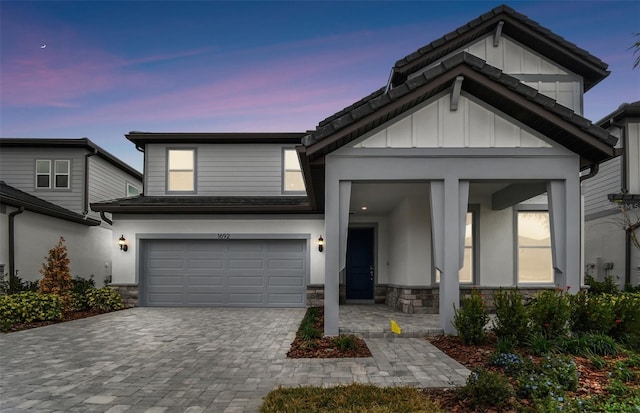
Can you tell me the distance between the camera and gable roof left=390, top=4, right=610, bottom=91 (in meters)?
9.07

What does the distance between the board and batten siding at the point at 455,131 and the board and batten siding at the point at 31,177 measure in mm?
12589

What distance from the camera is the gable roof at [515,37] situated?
29.8ft

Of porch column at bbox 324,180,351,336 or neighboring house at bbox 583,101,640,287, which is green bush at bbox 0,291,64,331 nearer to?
porch column at bbox 324,180,351,336

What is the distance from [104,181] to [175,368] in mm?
13144

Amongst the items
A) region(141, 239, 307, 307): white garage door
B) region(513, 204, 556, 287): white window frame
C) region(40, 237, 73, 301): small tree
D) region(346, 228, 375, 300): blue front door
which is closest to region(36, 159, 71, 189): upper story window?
region(40, 237, 73, 301): small tree

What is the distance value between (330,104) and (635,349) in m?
15.8

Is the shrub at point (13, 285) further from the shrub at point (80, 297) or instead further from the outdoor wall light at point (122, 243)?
the outdoor wall light at point (122, 243)

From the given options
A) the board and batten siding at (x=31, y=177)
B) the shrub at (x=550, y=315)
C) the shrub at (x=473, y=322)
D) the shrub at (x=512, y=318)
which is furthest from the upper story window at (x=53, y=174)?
the shrub at (x=550, y=315)

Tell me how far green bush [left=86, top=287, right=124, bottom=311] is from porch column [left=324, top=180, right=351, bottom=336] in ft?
25.0

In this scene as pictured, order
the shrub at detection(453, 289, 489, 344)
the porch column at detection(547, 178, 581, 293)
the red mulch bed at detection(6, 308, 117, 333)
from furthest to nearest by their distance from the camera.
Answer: the red mulch bed at detection(6, 308, 117, 333) < the porch column at detection(547, 178, 581, 293) < the shrub at detection(453, 289, 489, 344)

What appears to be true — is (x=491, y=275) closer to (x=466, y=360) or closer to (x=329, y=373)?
(x=466, y=360)

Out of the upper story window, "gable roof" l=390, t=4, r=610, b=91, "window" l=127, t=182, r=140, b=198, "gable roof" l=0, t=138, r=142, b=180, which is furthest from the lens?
"window" l=127, t=182, r=140, b=198

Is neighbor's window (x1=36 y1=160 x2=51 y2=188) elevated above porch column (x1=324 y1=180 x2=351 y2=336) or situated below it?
above

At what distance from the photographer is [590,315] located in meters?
5.92
